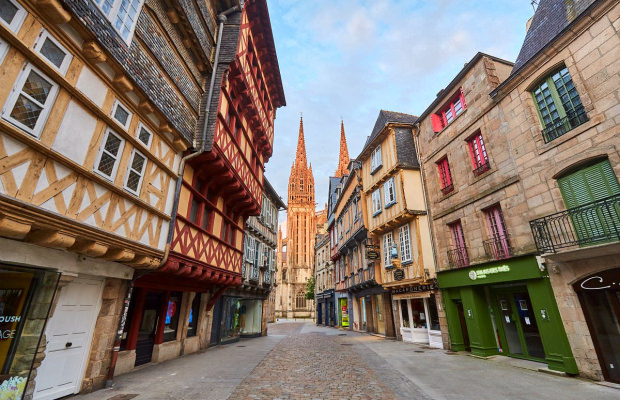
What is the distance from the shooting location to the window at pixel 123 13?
5.20 metres

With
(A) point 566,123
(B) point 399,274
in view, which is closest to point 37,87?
(A) point 566,123

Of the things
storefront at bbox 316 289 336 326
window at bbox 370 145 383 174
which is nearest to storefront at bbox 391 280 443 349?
window at bbox 370 145 383 174

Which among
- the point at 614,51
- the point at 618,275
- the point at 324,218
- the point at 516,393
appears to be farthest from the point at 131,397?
the point at 324,218

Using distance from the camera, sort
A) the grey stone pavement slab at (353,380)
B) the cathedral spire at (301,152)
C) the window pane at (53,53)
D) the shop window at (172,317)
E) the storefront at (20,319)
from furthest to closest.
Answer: the cathedral spire at (301,152) → the shop window at (172,317) → the grey stone pavement slab at (353,380) → the storefront at (20,319) → the window pane at (53,53)

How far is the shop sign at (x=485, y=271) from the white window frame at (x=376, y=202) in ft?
20.3

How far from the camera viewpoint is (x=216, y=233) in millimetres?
10039

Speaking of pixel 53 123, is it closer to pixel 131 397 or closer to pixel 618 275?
pixel 131 397

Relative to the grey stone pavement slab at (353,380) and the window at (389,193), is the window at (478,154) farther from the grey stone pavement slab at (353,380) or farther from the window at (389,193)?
the grey stone pavement slab at (353,380)

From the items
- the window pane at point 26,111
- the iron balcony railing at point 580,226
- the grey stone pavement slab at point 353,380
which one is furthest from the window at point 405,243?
the window pane at point 26,111

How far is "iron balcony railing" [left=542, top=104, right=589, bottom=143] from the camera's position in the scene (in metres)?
7.27

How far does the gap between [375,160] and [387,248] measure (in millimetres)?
5251

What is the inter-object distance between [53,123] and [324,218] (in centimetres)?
7147

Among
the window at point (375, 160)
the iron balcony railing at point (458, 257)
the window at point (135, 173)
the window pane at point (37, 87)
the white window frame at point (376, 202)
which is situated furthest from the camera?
the window at point (375, 160)

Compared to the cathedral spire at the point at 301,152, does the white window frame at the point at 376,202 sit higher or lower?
lower
